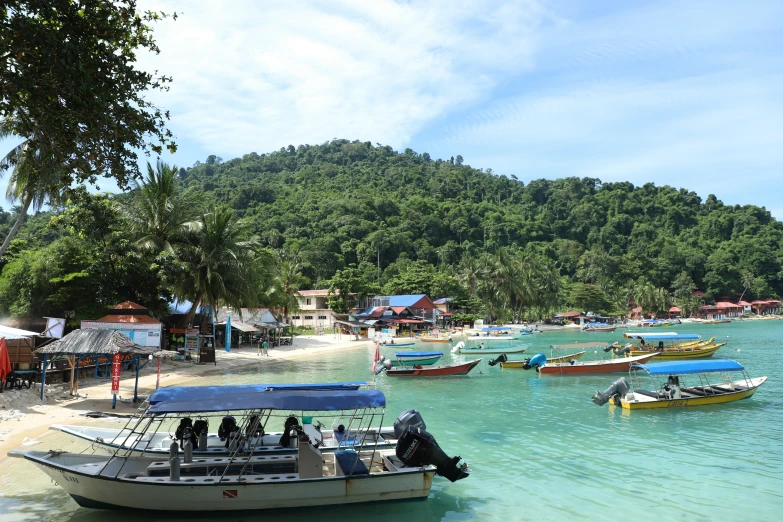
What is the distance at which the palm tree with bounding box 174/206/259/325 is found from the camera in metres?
33.6

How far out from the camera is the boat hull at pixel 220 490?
32.5 feet

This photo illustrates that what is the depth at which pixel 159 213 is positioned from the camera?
111ft

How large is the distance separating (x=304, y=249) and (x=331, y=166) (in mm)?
80198

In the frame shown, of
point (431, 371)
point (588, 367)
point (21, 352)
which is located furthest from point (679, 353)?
point (21, 352)

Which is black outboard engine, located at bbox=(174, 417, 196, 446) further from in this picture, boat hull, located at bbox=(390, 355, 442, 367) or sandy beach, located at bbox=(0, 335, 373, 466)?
boat hull, located at bbox=(390, 355, 442, 367)

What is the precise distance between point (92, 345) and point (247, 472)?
34.4 ft

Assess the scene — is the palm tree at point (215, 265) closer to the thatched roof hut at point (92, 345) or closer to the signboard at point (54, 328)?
the signboard at point (54, 328)

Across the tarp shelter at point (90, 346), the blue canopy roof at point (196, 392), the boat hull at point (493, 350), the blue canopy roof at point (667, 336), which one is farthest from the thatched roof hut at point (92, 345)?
the blue canopy roof at point (667, 336)

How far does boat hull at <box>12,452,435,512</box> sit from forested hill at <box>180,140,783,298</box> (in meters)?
83.9

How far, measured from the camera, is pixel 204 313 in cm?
4231

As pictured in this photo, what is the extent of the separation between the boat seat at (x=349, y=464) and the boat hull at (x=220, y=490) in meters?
0.22

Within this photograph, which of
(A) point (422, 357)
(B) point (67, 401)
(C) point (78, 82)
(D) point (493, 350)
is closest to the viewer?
(C) point (78, 82)

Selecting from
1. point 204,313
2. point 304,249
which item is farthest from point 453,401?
point 304,249

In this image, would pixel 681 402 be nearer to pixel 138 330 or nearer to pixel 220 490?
pixel 220 490
